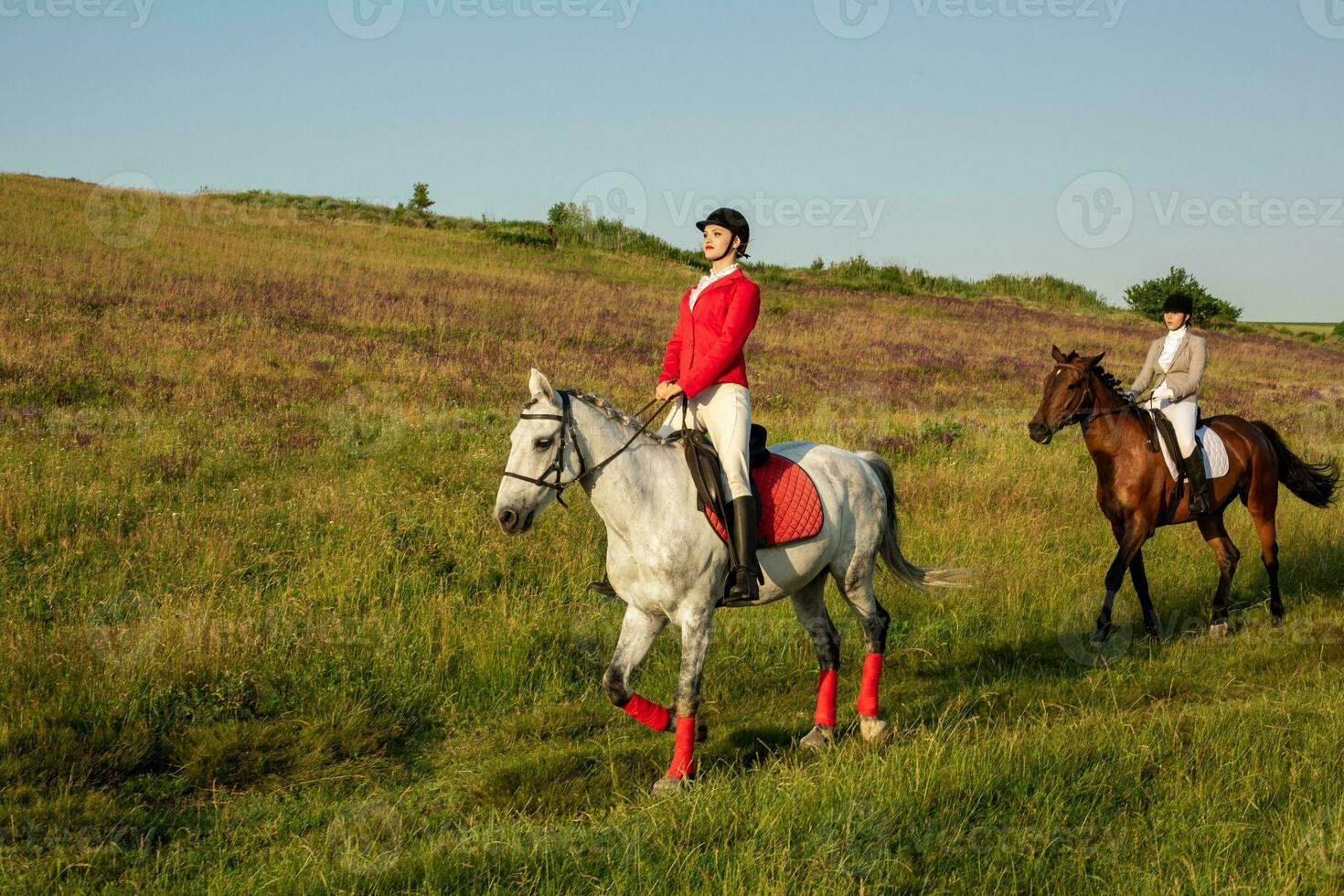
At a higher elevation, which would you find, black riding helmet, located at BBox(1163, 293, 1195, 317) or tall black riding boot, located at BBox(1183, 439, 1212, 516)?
black riding helmet, located at BBox(1163, 293, 1195, 317)

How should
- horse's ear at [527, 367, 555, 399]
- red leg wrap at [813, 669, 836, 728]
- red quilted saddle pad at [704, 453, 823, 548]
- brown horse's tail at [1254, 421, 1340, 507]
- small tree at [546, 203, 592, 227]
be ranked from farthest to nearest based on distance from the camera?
small tree at [546, 203, 592, 227]
brown horse's tail at [1254, 421, 1340, 507]
red leg wrap at [813, 669, 836, 728]
red quilted saddle pad at [704, 453, 823, 548]
horse's ear at [527, 367, 555, 399]

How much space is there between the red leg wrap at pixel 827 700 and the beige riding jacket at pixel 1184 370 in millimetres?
5621

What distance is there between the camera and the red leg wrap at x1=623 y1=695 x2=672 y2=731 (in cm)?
557

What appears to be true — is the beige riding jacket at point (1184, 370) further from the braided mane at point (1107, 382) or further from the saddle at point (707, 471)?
the saddle at point (707, 471)

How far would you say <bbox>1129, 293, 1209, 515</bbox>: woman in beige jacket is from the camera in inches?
380

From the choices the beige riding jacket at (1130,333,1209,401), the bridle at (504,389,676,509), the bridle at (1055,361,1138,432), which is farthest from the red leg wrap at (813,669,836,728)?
the beige riding jacket at (1130,333,1209,401)

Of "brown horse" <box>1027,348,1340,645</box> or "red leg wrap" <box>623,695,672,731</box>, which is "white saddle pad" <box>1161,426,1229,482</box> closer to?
→ "brown horse" <box>1027,348,1340,645</box>

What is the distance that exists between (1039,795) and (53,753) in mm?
5269

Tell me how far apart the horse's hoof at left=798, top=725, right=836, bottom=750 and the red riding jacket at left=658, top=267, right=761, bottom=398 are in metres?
2.22

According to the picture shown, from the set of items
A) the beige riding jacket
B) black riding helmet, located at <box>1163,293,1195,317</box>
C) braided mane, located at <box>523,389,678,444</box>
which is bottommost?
braided mane, located at <box>523,389,678,444</box>

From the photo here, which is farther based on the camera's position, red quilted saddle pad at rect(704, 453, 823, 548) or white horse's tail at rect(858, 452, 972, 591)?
white horse's tail at rect(858, 452, 972, 591)

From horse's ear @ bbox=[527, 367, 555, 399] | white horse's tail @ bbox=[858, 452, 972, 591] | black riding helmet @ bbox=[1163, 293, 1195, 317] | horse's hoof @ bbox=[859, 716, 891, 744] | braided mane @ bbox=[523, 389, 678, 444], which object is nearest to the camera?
horse's ear @ bbox=[527, 367, 555, 399]

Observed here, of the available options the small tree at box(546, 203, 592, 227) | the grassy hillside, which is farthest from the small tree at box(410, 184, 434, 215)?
the grassy hillside

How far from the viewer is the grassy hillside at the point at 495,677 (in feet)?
13.8
